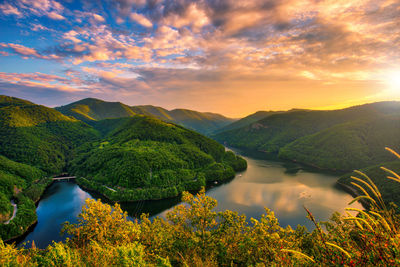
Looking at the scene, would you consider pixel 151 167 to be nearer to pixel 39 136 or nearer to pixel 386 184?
pixel 386 184

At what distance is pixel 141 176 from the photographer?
81.5 metres

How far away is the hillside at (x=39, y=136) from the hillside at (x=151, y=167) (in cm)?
1382

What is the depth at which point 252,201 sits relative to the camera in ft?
233

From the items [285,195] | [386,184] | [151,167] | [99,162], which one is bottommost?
[285,195]

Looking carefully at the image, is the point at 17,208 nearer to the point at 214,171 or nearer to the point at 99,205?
the point at 99,205

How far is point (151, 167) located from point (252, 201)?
47.2 metres

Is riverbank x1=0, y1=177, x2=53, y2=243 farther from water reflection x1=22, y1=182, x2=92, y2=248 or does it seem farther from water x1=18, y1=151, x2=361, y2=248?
water x1=18, y1=151, x2=361, y2=248

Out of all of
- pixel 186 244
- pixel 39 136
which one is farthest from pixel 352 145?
pixel 39 136

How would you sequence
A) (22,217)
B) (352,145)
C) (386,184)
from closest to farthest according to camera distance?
(22,217), (386,184), (352,145)

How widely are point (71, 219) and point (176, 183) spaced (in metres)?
39.2

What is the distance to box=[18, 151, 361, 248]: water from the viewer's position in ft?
188

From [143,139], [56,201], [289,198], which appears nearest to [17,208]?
[56,201]

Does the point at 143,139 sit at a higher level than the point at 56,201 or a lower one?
higher

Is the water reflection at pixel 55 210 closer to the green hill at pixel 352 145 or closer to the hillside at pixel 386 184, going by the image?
the hillside at pixel 386 184
